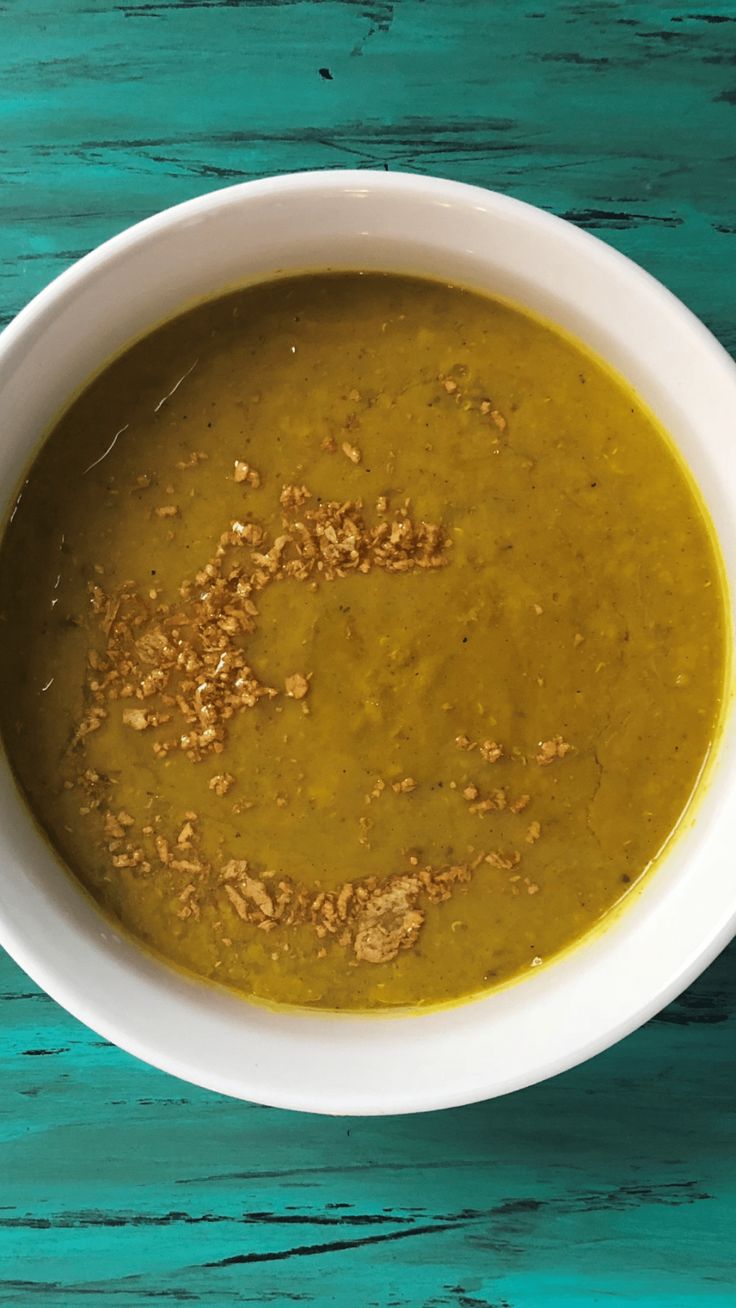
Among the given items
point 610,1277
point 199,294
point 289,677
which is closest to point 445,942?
point 289,677

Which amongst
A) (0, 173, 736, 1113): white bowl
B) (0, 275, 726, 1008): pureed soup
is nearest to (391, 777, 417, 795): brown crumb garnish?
(0, 275, 726, 1008): pureed soup

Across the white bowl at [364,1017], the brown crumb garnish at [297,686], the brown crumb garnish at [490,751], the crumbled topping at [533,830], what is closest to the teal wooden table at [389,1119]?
the white bowl at [364,1017]

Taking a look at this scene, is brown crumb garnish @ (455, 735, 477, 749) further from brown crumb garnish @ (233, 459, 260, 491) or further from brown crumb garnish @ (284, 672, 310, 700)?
brown crumb garnish @ (233, 459, 260, 491)

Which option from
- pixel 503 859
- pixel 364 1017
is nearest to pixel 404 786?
pixel 503 859

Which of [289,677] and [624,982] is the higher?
[289,677]

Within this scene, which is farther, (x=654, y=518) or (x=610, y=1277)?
(x=610, y=1277)

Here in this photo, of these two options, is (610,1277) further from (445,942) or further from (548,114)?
(548,114)

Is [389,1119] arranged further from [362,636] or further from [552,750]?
[362,636]
